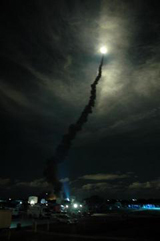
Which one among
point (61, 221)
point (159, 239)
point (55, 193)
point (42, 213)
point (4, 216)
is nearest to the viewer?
point (159, 239)

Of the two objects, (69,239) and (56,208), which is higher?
(56,208)

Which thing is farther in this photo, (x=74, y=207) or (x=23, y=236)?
(x=74, y=207)

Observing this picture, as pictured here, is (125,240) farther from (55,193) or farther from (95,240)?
(55,193)

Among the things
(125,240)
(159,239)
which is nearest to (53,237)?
(125,240)

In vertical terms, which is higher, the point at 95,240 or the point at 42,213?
the point at 42,213

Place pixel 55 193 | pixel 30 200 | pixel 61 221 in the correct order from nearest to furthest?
pixel 61 221
pixel 30 200
pixel 55 193

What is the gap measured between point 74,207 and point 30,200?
13145 mm

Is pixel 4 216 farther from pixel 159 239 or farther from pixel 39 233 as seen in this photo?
pixel 159 239

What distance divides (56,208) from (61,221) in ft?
Answer: 51.9

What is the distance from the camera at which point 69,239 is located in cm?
2255

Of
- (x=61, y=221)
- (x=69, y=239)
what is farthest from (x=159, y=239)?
(x=61, y=221)

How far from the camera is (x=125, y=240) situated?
2153 centimetres

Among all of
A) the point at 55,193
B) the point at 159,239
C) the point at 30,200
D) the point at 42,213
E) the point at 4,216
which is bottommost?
the point at 159,239

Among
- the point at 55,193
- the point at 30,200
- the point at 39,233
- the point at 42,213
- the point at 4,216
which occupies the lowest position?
the point at 39,233
